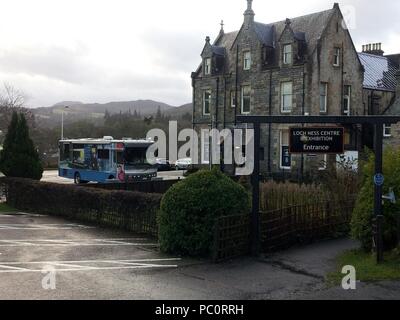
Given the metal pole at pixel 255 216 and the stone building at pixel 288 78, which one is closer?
the metal pole at pixel 255 216

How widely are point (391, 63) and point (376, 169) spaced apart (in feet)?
127

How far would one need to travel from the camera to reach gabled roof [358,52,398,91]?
42.9m

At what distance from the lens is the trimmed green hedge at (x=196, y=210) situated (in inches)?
486

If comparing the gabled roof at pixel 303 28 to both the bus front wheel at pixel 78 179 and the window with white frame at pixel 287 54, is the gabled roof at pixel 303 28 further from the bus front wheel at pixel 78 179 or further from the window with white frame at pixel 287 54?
the bus front wheel at pixel 78 179

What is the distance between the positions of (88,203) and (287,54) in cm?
A: 2375

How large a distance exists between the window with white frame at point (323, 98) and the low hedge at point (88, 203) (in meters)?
22.5

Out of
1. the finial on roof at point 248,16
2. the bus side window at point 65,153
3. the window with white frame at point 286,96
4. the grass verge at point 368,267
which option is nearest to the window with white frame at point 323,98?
the window with white frame at point 286,96

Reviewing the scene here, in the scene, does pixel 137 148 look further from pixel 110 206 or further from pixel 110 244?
pixel 110 244

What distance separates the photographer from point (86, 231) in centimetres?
1672

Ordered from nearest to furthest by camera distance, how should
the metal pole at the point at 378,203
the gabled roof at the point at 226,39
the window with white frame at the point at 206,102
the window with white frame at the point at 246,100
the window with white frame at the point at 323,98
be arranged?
the metal pole at the point at 378,203
the window with white frame at the point at 323,98
the window with white frame at the point at 246,100
the window with white frame at the point at 206,102
the gabled roof at the point at 226,39
